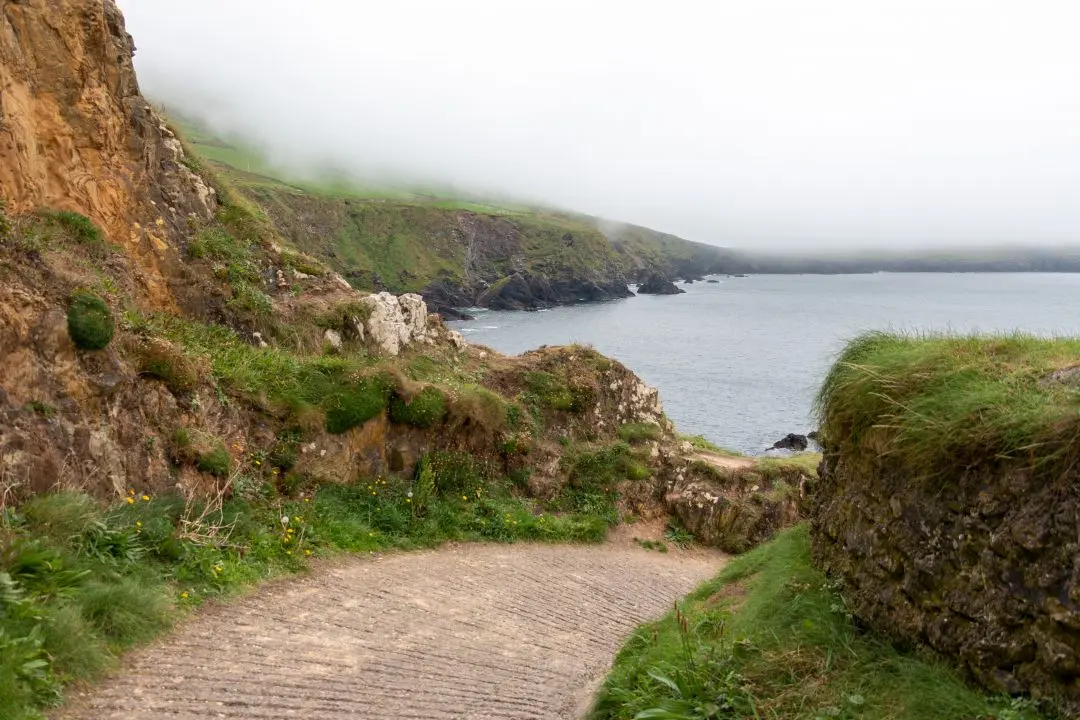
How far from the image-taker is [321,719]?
A: 753 cm

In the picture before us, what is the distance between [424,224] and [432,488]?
111 meters

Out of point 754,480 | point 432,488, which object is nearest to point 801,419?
point 754,480

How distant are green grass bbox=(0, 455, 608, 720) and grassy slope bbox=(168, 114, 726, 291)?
84493 millimetres

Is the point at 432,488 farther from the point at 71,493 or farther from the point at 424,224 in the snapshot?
the point at 424,224

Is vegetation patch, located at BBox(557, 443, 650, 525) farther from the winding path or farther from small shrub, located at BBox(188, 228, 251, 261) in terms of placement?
small shrub, located at BBox(188, 228, 251, 261)

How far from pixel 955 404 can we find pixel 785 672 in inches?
112

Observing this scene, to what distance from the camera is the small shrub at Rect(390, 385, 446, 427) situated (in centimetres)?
1698

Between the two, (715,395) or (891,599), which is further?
(715,395)

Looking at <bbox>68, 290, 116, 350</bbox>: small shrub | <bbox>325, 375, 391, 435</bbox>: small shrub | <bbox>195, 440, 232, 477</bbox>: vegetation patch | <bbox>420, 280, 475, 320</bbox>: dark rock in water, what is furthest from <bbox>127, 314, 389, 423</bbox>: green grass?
<bbox>420, 280, 475, 320</bbox>: dark rock in water

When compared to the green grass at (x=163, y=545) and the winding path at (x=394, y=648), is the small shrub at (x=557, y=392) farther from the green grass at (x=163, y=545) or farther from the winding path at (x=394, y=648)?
the winding path at (x=394, y=648)

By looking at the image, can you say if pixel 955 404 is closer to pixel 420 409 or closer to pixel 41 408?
pixel 41 408

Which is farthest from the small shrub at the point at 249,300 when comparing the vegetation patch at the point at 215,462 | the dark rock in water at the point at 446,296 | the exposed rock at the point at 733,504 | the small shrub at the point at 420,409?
the dark rock in water at the point at 446,296

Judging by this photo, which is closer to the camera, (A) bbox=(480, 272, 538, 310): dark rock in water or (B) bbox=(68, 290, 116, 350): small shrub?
(B) bbox=(68, 290, 116, 350): small shrub

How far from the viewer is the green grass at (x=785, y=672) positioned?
574cm
